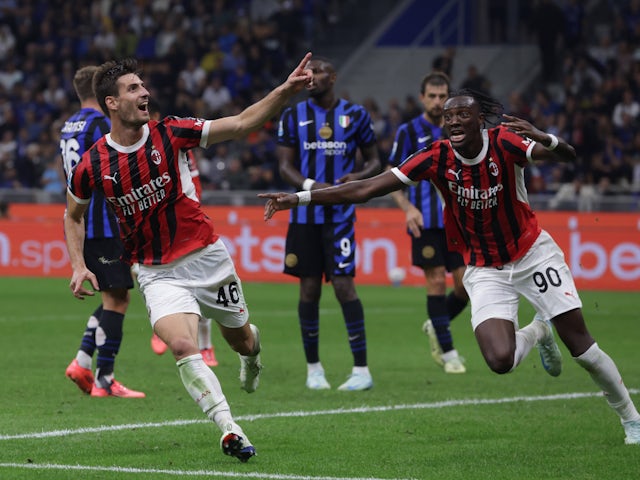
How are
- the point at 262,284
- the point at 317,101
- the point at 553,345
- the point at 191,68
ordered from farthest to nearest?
1. the point at 191,68
2. the point at 262,284
3. the point at 317,101
4. the point at 553,345

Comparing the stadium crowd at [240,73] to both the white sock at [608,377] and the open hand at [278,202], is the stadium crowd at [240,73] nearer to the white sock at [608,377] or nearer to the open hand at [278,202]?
the white sock at [608,377]

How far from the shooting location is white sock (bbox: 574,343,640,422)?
7.38 metres

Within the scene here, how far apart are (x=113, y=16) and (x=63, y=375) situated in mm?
21670

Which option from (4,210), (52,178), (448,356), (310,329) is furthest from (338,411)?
(52,178)

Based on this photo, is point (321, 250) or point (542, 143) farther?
point (321, 250)

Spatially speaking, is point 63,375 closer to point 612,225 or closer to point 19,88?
point 612,225

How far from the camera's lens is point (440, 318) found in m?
11.1

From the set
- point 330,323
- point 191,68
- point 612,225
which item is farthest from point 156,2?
point 330,323

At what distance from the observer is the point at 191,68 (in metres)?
28.5

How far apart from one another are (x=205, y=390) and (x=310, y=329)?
338cm

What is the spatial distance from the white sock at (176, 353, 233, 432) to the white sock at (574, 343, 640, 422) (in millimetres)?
2047

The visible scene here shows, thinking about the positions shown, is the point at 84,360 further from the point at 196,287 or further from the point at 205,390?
the point at 205,390

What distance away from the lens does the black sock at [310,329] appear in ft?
33.6

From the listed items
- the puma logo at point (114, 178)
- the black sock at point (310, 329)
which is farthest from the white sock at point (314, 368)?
the puma logo at point (114, 178)
